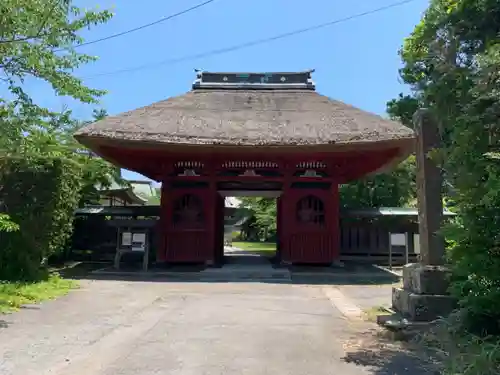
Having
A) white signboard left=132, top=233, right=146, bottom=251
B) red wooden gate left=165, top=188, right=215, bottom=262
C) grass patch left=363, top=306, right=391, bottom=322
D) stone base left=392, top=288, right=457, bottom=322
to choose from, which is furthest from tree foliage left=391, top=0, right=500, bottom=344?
white signboard left=132, top=233, right=146, bottom=251

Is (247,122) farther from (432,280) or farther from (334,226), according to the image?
(432,280)

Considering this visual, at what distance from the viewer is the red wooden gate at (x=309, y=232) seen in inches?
501

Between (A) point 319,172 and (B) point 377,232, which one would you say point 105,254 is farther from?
(B) point 377,232

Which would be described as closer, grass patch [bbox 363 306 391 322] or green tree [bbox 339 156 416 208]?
grass patch [bbox 363 306 391 322]

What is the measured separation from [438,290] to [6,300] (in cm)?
607

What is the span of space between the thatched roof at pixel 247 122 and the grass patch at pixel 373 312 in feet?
15.9

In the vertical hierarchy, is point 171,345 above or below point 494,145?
below

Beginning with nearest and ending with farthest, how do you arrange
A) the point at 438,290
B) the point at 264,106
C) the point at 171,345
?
the point at 171,345 → the point at 438,290 → the point at 264,106

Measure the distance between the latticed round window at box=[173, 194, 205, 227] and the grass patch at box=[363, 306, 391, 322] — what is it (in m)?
6.82

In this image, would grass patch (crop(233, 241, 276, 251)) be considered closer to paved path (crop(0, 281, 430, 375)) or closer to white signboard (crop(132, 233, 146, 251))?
white signboard (crop(132, 233, 146, 251))

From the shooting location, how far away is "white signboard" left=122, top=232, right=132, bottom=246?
1196 centimetres

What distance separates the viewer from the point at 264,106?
47.5 feet

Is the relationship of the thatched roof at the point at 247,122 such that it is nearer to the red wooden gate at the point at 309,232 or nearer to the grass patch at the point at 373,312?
the red wooden gate at the point at 309,232

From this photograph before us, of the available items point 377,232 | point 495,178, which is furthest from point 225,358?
point 377,232
